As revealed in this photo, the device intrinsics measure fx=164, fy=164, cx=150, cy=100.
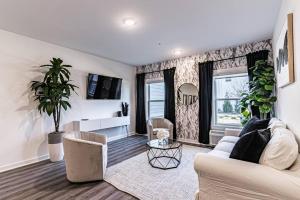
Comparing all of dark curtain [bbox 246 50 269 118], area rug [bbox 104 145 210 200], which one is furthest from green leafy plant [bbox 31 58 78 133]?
dark curtain [bbox 246 50 269 118]

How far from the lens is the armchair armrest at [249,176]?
1.22 meters

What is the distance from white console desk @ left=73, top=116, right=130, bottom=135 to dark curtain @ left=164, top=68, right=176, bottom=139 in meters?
1.40

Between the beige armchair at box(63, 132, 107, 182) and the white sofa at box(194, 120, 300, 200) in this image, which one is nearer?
the white sofa at box(194, 120, 300, 200)

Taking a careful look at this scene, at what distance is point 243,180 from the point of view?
1.39 metres

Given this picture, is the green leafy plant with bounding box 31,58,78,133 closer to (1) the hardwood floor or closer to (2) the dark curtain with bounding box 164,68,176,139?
(1) the hardwood floor

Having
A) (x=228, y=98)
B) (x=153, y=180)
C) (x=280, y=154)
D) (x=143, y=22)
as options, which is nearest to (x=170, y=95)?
(x=228, y=98)

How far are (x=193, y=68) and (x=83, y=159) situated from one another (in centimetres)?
381

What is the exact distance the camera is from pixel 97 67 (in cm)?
490

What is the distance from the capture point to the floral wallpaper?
411 cm

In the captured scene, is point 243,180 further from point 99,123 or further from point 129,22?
point 99,123

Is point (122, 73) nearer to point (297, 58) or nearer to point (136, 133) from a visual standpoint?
point (136, 133)

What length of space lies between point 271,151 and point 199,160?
2.07ft

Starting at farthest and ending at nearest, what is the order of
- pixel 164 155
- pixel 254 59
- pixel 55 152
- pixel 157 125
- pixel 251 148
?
pixel 157 125, pixel 254 59, pixel 164 155, pixel 55 152, pixel 251 148

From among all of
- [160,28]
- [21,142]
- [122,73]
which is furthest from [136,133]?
[160,28]
